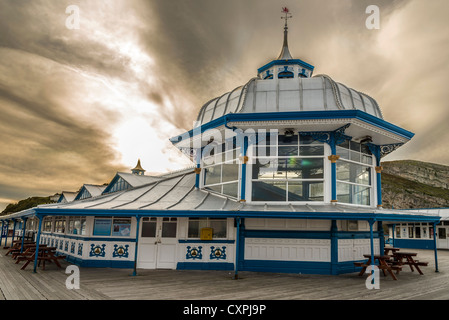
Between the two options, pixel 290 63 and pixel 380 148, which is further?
pixel 290 63

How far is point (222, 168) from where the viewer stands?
1374cm

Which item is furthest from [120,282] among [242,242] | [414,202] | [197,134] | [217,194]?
[414,202]

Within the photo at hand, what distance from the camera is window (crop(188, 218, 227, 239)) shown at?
12.0m

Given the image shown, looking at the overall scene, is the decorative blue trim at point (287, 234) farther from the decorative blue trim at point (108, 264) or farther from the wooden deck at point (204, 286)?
the decorative blue trim at point (108, 264)

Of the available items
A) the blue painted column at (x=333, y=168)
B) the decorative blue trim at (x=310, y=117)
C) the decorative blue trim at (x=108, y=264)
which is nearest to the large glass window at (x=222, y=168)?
the decorative blue trim at (x=310, y=117)

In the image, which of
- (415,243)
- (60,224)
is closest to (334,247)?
(60,224)

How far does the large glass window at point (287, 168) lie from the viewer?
1202 centimetres

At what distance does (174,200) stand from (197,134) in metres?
3.38

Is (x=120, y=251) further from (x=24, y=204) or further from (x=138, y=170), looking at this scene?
(x=24, y=204)

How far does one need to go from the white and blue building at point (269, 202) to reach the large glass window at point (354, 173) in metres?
0.04

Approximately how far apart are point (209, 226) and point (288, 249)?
314cm

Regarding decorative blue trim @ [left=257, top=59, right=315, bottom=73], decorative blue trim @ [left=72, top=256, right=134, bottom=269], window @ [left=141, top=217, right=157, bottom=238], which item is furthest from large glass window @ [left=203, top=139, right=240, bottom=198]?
decorative blue trim @ [left=257, top=59, right=315, bottom=73]

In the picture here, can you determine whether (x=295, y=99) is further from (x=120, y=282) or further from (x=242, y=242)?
(x=120, y=282)

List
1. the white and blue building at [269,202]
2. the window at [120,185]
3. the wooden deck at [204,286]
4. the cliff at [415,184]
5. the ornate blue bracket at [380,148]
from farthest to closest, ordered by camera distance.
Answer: the cliff at [415,184] → the window at [120,185] → the ornate blue bracket at [380,148] → the white and blue building at [269,202] → the wooden deck at [204,286]
